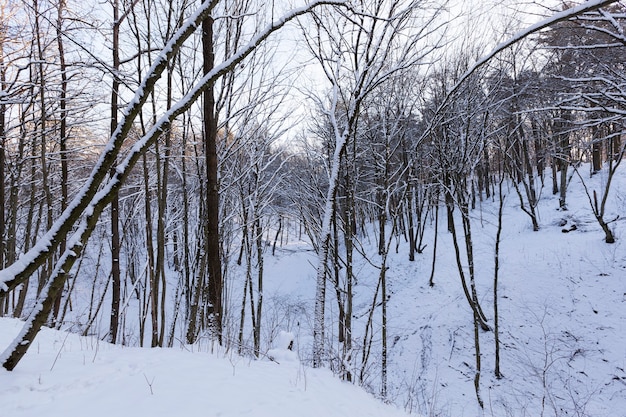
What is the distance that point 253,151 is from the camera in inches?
408

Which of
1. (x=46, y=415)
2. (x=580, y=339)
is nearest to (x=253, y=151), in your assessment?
(x=46, y=415)

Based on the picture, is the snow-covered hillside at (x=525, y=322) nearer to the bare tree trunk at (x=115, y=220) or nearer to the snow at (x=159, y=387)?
the snow at (x=159, y=387)

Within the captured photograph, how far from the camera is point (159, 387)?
2.75 meters

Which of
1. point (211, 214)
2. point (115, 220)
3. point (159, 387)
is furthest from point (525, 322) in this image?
point (115, 220)

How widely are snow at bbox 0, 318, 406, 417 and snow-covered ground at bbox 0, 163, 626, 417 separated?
0.02 metres

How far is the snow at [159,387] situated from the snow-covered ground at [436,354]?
15 millimetres

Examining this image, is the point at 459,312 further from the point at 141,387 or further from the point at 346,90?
the point at 141,387

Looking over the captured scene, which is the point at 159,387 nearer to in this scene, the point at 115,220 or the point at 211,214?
the point at 211,214

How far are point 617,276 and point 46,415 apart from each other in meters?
15.3

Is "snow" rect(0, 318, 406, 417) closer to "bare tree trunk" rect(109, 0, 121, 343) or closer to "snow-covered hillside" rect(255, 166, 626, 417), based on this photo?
"bare tree trunk" rect(109, 0, 121, 343)

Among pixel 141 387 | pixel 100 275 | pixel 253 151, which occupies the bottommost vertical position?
pixel 100 275

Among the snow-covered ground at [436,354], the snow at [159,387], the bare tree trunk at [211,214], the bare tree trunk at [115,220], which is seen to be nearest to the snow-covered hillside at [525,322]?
the snow-covered ground at [436,354]

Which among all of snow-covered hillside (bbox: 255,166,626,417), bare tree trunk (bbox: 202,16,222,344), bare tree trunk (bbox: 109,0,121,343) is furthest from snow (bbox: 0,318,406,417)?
snow-covered hillside (bbox: 255,166,626,417)

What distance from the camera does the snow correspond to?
2.36m
